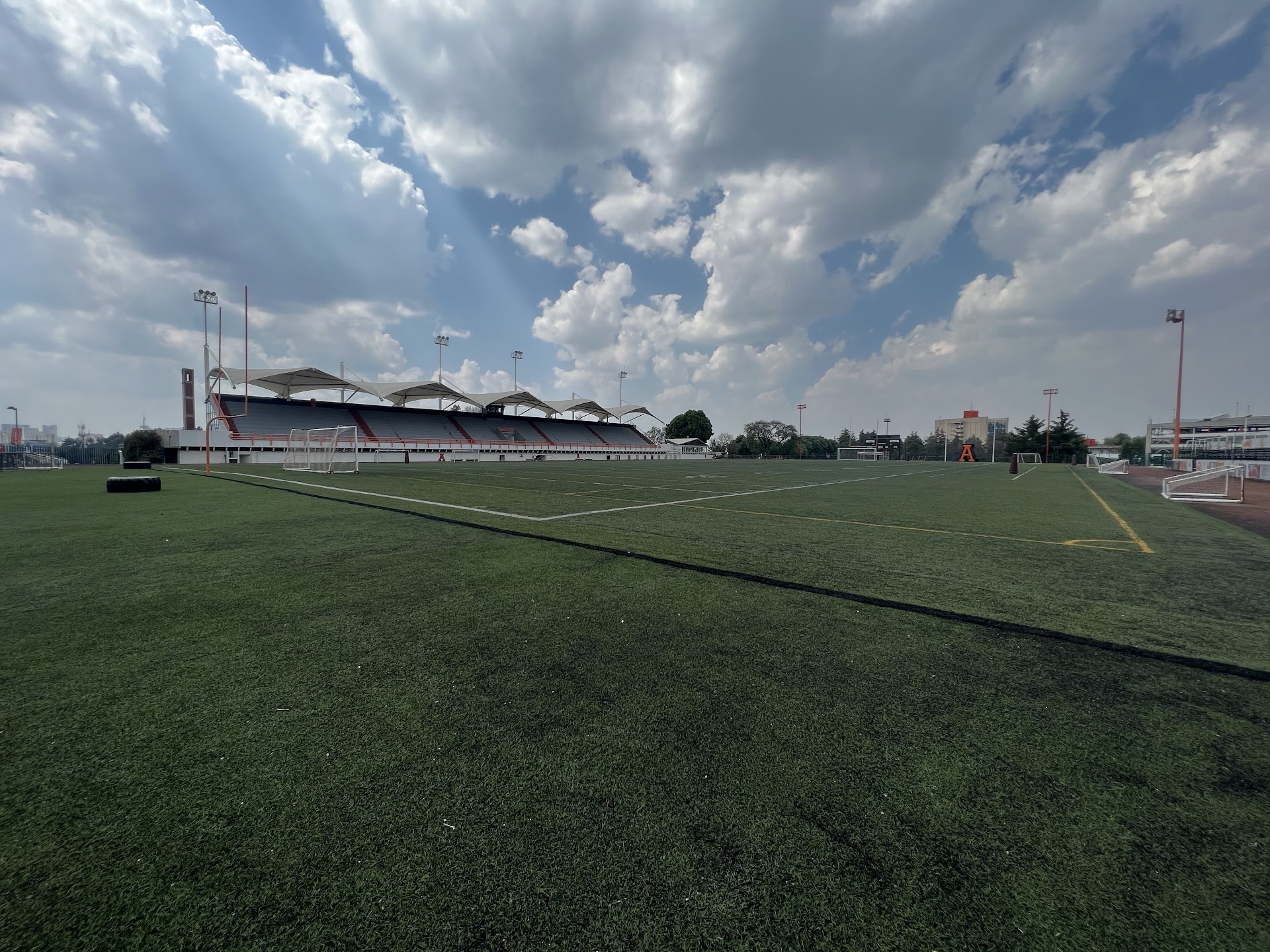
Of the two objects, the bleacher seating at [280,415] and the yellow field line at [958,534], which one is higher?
the bleacher seating at [280,415]

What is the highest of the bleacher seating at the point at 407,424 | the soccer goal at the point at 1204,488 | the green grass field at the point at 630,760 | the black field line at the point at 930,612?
the bleacher seating at the point at 407,424

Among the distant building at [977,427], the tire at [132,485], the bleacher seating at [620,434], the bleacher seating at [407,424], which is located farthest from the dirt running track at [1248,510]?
the distant building at [977,427]

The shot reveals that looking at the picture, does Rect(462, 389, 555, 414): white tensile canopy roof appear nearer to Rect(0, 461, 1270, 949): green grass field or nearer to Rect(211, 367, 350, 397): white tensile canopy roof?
Rect(211, 367, 350, 397): white tensile canopy roof

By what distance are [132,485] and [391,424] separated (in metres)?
40.3

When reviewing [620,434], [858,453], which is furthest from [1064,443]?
[620,434]

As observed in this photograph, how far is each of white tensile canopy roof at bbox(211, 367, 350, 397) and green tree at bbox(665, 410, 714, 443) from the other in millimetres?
63711

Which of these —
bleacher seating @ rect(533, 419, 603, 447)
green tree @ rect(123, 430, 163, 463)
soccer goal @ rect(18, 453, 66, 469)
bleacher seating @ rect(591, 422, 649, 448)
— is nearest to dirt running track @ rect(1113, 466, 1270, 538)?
soccer goal @ rect(18, 453, 66, 469)

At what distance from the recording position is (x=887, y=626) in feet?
11.2

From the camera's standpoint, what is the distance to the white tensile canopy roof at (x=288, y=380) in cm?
3956

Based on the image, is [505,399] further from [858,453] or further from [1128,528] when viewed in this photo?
[858,453]

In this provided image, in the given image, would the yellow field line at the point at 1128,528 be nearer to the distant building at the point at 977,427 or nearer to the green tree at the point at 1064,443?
the green tree at the point at 1064,443

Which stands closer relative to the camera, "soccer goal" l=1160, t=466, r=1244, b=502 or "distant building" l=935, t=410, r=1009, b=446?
"soccer goal" l=1160, t=466, r=1244, b=502

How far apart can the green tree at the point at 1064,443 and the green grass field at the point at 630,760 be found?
8327 cm

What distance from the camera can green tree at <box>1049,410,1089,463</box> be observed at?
6856cm
